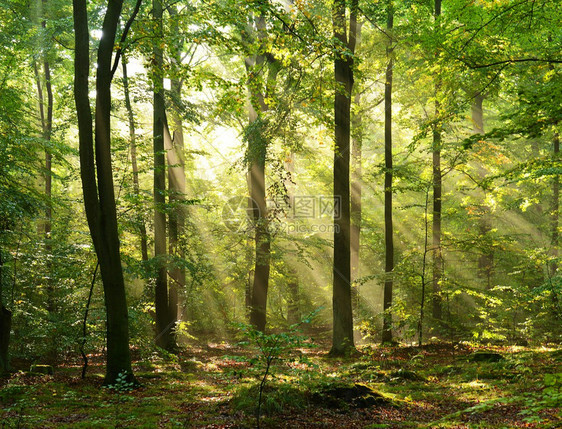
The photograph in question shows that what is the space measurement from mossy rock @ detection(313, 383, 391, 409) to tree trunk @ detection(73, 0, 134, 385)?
381 cm

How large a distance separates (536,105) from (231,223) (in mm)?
12774

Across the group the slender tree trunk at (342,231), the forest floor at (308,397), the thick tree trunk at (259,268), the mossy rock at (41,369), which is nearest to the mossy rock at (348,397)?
the forest floor at (308,397)

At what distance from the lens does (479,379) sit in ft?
24.3

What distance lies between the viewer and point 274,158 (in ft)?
43.6

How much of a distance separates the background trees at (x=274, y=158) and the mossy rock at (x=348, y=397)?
3.92 meters

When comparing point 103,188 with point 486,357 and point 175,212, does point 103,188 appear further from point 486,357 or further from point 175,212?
point 486,357

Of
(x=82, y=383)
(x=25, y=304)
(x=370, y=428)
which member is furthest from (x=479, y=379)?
(x=25, y=304)

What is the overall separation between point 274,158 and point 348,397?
8.81 metres

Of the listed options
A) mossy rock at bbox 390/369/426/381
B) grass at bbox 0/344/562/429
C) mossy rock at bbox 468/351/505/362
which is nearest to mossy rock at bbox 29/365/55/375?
grass at bbox 0/344/562/429

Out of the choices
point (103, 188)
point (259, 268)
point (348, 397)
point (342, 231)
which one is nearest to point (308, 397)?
point (348, 397)

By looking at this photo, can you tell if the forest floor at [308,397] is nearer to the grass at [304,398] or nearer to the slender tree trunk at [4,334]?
the grass at [304,398]

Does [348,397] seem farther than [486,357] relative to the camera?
No

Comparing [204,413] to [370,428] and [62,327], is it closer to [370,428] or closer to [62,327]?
[370,428]

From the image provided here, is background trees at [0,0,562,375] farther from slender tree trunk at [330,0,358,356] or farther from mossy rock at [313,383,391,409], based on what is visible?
mossy rock at [313,383,391,409]
